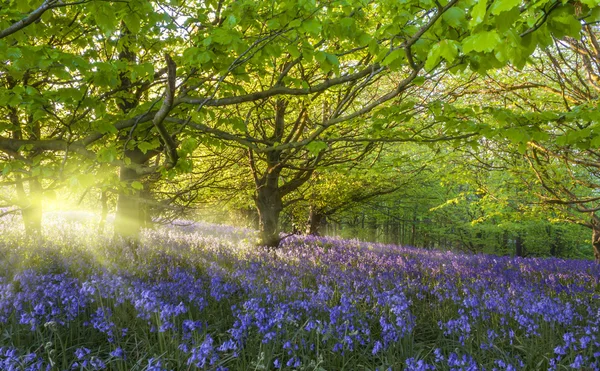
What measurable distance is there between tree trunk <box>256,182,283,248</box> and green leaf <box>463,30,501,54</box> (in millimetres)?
7523

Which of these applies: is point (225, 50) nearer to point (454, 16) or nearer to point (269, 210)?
point (454, 16)

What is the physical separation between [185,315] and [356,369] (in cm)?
215

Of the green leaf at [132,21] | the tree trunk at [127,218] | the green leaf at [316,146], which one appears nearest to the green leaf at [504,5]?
the green leaf at [132,21]

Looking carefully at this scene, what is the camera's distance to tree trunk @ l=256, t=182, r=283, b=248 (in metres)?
9.32

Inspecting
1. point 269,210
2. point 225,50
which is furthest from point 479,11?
point 269,210

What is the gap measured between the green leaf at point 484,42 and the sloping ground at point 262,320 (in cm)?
225

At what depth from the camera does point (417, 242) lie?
3916cm

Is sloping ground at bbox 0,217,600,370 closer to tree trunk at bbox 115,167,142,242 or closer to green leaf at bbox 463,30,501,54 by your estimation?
tree trunk at bbox 115,167,142,242

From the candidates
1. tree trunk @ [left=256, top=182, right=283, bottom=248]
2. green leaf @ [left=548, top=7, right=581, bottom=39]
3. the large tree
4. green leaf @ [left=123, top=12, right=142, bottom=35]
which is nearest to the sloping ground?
the large tree

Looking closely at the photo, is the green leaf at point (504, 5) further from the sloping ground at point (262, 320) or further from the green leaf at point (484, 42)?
the sloping ground at point (262, 320)

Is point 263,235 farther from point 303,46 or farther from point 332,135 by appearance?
point 303,46

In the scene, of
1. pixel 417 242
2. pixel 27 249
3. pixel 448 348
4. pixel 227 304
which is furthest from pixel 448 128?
pixel 417 242

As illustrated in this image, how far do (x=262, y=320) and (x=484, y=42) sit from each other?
318cm

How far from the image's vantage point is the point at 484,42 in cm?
179
